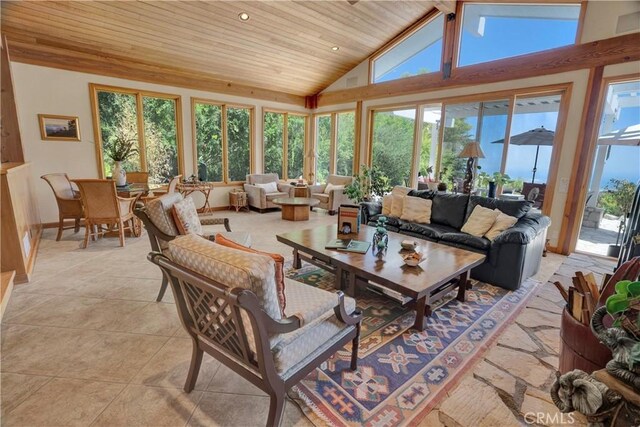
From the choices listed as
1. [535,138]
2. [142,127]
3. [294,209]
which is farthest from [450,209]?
[142,127]

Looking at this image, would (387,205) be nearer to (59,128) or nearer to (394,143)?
(394,143)

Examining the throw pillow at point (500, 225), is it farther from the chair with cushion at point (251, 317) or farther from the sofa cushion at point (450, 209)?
the chair with cushion at point (251, 317)

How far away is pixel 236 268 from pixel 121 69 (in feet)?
19.3

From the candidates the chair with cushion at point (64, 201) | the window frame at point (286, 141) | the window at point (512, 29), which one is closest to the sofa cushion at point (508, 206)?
the window at point (512, 29)

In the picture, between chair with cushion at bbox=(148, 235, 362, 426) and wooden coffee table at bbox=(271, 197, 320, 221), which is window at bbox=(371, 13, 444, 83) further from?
chair with cushion at bbox=(148, 235, 362, 426)

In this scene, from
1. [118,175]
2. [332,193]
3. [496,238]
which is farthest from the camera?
[332,193]

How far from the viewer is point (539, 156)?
186 inches

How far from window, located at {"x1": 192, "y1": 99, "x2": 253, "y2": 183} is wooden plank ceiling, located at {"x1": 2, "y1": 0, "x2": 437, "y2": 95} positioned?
2.36 feet

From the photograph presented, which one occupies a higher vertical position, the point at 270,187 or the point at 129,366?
the point at 270,187

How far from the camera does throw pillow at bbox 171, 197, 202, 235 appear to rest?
2.41m

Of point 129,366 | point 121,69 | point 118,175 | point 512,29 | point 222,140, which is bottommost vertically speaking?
point 129,366

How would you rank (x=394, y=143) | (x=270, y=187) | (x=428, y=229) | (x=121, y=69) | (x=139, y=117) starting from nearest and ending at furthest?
(x=428, y=229)
(x=121, y=69)
(x=139, y=117)
(x=394, y=143)
(x=270, y=187)

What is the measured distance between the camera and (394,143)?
6.45m

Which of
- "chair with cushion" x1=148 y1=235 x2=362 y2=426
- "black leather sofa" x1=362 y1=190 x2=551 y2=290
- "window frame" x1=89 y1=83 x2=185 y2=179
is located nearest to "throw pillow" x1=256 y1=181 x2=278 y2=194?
"window frame" x1=89 y1=83 x2=185 y2=179
